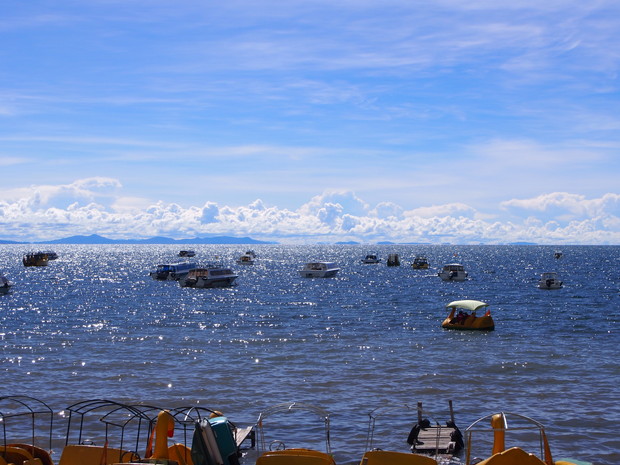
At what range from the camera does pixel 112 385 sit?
28.8 m

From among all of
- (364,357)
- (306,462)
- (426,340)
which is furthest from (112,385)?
(426,340)

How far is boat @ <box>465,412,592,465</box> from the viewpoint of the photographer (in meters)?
14.4

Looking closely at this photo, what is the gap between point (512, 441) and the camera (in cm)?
2120

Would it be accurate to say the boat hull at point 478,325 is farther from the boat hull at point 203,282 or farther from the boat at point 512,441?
the boat hull at point 203,282

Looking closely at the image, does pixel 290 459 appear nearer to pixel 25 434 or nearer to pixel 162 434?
pixel 162 434

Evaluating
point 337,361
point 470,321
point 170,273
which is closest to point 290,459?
point 337,361

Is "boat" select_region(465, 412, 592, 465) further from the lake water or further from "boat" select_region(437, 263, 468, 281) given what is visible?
"boat" select_region(437, 263, 468, 281)

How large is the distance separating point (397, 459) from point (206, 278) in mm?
82770

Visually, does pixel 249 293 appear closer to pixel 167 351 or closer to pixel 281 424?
pixel 167 351

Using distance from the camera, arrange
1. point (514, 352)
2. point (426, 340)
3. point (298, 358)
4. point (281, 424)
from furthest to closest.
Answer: point (426, 340)
point (514, 352)
point (298, 358)
point (281, 424)

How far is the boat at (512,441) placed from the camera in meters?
14.4

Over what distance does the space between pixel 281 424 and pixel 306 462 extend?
8107mm

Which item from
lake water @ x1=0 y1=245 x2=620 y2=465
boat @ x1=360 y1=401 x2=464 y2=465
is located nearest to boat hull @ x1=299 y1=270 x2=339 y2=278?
lake water @ x1=0 y1=245 x2=620 y2=465

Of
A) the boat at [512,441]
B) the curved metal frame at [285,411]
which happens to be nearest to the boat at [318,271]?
the curved metal frame at [285,411]
